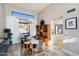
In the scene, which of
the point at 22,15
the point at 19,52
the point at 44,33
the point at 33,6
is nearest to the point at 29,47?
the point at 19,52

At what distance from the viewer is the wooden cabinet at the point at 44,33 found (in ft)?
6.59

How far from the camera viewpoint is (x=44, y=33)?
203 cm

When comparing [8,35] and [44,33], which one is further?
[44,33]

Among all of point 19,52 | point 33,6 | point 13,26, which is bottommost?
point 19,52

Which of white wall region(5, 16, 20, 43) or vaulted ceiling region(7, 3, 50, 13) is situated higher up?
vaulted ceiling region(7, 3, 50, 13)

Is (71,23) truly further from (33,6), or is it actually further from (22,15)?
(22,15)

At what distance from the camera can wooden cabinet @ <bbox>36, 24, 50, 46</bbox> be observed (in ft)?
6.59

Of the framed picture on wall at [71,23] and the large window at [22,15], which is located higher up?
the large window at [22,15]

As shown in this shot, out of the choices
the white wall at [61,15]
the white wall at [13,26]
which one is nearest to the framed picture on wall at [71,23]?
the white wall at [61,15]

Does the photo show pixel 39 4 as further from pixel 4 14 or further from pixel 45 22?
pixel 4 14

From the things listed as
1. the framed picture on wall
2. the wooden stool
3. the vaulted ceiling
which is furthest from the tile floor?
the vaulted ceiling

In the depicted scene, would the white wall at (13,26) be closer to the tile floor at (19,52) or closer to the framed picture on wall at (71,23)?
the tile floor at (19,52)

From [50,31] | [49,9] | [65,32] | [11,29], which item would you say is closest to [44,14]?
[49,9]

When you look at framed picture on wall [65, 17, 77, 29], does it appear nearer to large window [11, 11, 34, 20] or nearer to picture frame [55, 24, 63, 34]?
picture frame [55, 24, 63, 34]
